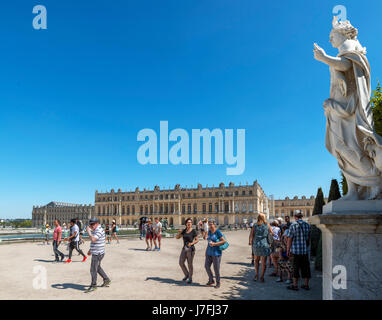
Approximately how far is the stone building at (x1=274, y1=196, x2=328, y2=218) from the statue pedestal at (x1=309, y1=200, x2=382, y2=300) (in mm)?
87336

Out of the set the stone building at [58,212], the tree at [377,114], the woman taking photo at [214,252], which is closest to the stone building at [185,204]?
the stone building at [58,212]

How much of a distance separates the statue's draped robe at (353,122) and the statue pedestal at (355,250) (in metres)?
0.35

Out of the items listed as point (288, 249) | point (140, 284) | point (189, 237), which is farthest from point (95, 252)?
point (288, 249)

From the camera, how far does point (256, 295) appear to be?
5.31 metres

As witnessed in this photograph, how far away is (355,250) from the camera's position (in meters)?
2.94

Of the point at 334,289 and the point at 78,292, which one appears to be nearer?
the point at 334,289

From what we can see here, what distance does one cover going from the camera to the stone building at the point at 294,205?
84.8 meters

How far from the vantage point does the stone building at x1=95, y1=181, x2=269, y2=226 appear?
7912cm

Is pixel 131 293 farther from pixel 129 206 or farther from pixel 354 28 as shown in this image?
pixel 129 206

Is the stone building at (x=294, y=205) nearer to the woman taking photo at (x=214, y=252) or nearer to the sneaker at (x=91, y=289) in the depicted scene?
the woman taking photo at (x=214, y=252)
